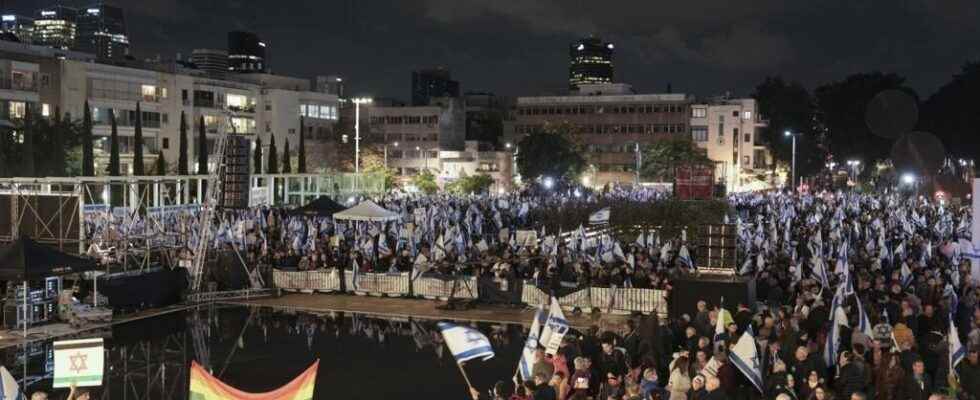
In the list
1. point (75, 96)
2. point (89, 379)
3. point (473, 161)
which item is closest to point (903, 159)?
point (473, 161)

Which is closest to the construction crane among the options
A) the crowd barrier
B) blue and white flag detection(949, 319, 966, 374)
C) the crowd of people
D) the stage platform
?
the crowd of people

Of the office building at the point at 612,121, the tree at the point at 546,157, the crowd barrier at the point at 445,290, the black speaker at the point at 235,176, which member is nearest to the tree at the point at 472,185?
the tree at the point at 546,157

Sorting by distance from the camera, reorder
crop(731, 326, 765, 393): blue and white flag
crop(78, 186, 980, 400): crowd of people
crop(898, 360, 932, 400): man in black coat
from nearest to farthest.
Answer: crop(898, 360, 932, 400): man in black coat → crop(78, 186, 980, 400): crowd of people → crop(731, 326, 765, 393): blue and white flag

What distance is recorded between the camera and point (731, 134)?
102 meters

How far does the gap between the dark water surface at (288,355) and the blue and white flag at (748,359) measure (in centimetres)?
550

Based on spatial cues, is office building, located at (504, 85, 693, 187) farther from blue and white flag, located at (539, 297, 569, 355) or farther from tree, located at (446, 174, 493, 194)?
blue and white flag, located at (539, 297, 569, 355)

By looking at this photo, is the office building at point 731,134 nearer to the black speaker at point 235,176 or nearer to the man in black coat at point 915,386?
the black speaker at point 235,176

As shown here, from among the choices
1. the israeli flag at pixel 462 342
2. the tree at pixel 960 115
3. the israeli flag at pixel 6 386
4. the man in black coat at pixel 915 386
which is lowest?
the man in black coat at pixel 915 386

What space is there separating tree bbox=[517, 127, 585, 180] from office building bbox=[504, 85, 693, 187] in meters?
10.2

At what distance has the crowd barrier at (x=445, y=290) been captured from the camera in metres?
23.7

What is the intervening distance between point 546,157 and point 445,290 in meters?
63.9

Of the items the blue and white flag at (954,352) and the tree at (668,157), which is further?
the tree at (668,157)

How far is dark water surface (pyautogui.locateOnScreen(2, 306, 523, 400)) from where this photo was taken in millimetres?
16828

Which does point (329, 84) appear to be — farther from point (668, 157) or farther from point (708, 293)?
point (708, 293)
